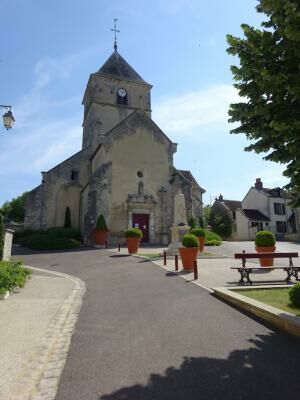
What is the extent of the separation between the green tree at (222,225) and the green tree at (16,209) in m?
35.0

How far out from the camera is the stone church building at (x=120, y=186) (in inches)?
962

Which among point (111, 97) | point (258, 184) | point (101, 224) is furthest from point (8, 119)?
point (258, 184)

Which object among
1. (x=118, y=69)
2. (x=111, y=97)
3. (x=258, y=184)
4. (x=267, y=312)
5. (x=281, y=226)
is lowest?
(x=267, y=312)

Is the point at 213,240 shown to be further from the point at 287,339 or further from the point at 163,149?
the point at 287,339

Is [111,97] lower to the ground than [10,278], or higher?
higher

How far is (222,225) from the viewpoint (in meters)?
43.6

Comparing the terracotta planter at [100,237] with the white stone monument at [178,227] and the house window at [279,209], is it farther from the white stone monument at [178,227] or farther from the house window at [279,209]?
the house window at [279,209]

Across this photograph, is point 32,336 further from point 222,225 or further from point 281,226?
point 281,226

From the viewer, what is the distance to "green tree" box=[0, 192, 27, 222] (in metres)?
57.8

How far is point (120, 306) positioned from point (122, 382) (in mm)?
3507

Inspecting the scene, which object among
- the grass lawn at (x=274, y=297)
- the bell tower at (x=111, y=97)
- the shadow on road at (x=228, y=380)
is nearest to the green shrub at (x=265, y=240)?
the grass lawn at (x=274, y=297)

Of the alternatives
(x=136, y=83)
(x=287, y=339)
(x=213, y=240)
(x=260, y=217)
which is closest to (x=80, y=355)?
(x=287, y=339)

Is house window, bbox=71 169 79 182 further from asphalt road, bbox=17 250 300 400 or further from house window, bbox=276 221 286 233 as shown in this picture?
house window, bbox=276 221 286 233

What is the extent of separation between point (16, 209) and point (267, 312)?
59607 millimetres
